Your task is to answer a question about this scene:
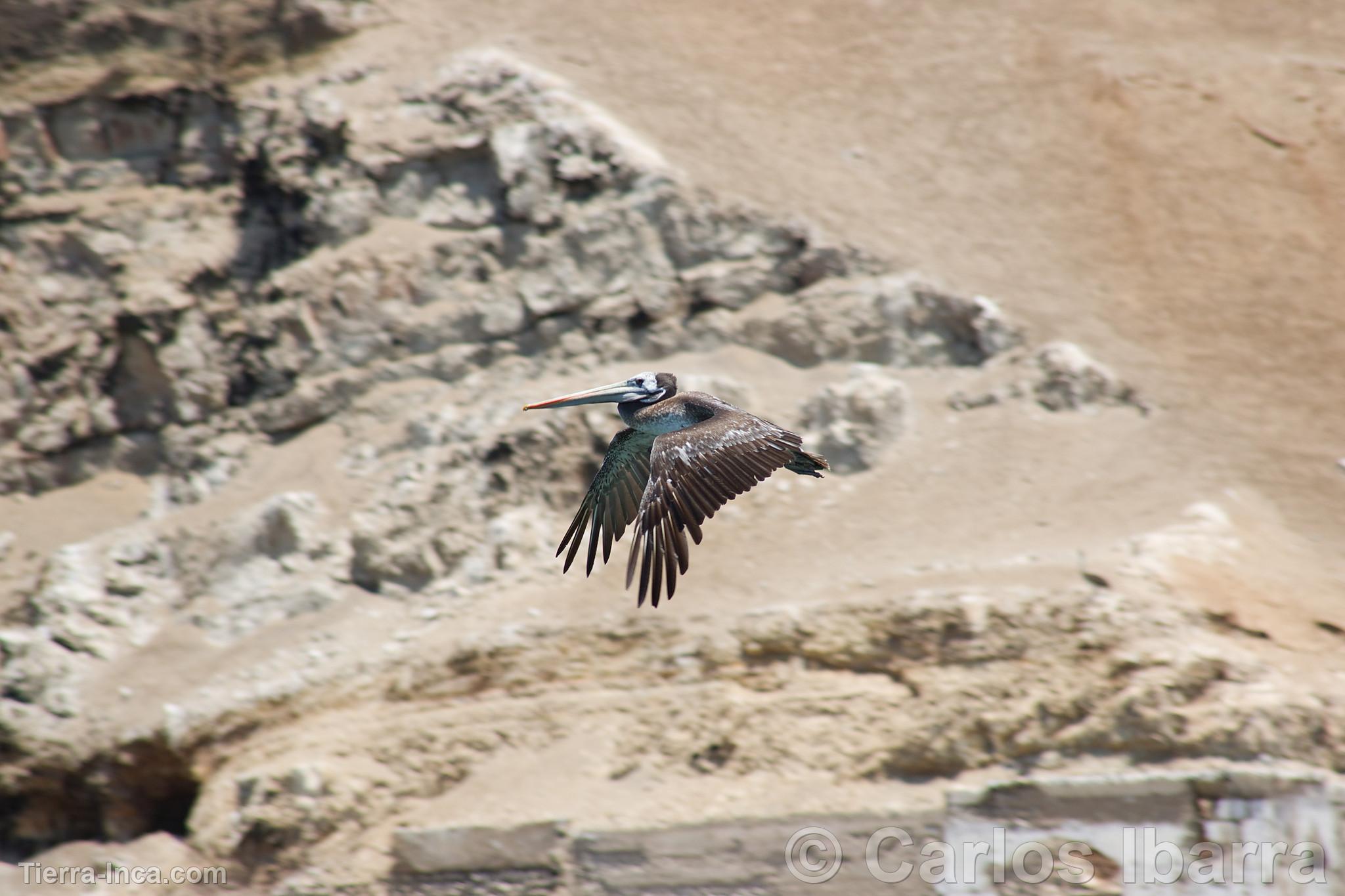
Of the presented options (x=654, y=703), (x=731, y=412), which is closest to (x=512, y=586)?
(x=654, y=703)

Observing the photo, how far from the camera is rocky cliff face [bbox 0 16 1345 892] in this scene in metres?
9.50

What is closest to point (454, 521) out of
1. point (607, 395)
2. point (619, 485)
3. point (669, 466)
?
point (607, 395)

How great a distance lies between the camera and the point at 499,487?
12.5 meters

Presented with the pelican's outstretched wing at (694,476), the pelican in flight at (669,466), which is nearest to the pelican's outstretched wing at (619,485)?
the pelican in flight at (669,466)

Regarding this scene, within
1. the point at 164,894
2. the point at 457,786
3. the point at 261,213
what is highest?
the point at 261,213

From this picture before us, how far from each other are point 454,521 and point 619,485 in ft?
14.0

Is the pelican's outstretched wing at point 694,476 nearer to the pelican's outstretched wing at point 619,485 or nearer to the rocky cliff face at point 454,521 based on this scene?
the pelican's outstretched wing at point 619,485

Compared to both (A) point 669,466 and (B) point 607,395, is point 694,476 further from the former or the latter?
(B) point 607,395

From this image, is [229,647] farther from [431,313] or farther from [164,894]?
[431,313]

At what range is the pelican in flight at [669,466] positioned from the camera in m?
6.86

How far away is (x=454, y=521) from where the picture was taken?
12273 millimetres

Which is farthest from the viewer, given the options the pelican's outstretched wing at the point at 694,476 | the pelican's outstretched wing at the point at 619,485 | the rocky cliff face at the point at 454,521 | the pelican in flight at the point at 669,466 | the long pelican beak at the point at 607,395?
the rocky cliff face at the point at 454,521

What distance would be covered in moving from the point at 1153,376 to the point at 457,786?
720 centimetres

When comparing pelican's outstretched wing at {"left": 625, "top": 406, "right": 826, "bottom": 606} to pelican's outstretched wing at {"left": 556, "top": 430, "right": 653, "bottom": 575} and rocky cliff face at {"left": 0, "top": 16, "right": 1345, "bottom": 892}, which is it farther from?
rocky cliff face at {"left": 0, "top": 16, "right": 1345, "bottom": 892}
